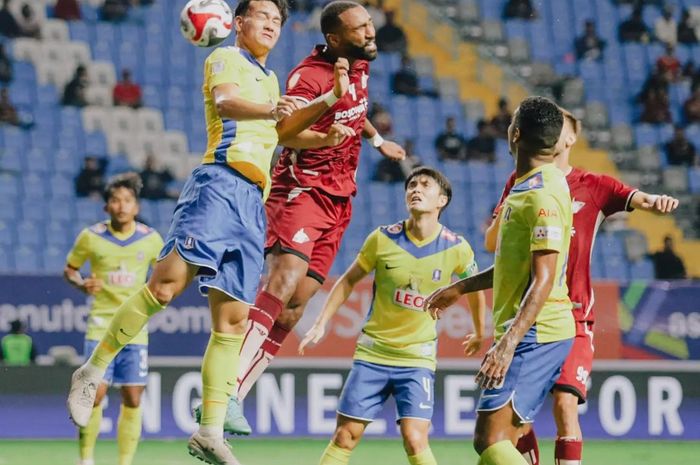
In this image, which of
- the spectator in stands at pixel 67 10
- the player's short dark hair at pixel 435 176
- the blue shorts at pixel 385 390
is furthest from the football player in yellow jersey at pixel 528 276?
the spectator in stands at pixel 67 10

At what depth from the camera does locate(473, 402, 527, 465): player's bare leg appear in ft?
19.9

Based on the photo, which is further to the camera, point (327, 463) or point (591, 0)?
point (591, 0)

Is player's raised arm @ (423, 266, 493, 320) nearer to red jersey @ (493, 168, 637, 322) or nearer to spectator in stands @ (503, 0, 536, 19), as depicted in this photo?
red jersey @ (493, 168, 637, 322)

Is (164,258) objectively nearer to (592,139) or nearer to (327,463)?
(327,463)

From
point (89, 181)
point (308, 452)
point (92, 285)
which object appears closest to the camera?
point (92, 285)

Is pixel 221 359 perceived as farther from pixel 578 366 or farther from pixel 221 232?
pixel 578 366

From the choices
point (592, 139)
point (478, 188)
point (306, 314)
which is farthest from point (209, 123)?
point (592, 139)

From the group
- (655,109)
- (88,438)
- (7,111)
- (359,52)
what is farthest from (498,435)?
(655,109)

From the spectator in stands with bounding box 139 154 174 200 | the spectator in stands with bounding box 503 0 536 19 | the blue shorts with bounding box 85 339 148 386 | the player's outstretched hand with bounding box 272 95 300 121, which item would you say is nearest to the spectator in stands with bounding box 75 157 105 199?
the spectator in stands with bounding box 139 154 174 200

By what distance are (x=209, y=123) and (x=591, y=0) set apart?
15.9m

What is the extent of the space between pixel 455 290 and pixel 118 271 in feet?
15.9

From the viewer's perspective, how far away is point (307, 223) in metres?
7.53

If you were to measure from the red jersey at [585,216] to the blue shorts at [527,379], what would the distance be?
3.54 ft

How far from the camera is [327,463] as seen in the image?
25.7ft
